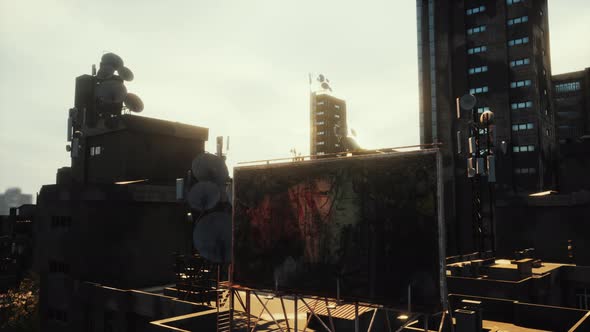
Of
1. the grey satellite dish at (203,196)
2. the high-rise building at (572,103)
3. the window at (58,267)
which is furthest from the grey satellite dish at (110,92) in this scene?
the high-rise building at (572,103)

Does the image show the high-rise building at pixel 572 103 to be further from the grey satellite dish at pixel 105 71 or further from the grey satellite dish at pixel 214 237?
the grey satellite dish at pixel 214 237

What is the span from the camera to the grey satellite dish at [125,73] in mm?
45406

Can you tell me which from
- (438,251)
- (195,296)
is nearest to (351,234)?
(438,251)

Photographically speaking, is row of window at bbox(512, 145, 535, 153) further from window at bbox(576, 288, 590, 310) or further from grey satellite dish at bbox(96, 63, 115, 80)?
grey satellite dish at bbox(96, 63, 115, 80)

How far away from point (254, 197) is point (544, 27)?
83.6m

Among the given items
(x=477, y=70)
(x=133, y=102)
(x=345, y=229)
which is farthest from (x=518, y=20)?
(x=345, y=229)

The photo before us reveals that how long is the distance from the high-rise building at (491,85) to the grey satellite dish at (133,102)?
52.7 meters

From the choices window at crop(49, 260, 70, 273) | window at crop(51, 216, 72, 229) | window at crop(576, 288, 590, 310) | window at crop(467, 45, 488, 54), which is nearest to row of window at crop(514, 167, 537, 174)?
window at crop(467, 45, 488, 54)

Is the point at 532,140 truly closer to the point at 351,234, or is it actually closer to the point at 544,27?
the point at 544,27

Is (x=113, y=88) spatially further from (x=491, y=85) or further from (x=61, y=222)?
(x=491, y=85)

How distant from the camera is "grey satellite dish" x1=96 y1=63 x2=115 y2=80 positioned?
4444 centimetres

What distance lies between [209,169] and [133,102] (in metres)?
21.7

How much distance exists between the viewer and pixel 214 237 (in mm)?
26047

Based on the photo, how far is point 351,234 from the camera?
14695mm
